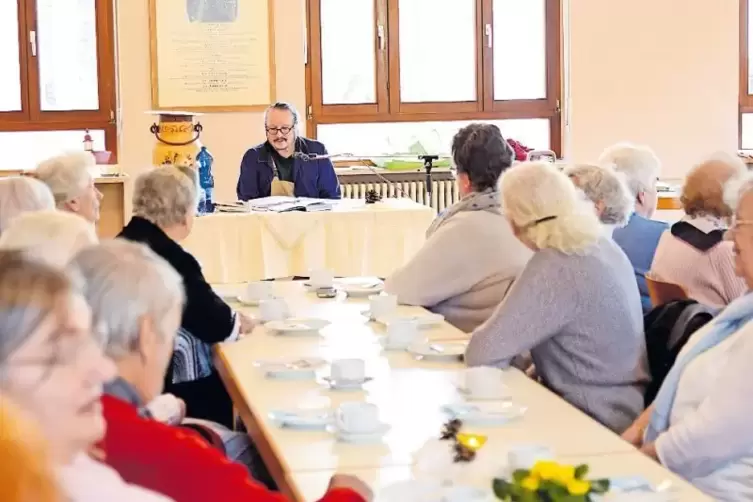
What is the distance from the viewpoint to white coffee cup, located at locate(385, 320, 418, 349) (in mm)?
2959

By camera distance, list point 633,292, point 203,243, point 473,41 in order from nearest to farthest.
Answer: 1. point 633,292
2. point 203,243
3. point 473,41

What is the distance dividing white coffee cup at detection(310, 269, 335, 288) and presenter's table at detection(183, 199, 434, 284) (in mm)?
1549

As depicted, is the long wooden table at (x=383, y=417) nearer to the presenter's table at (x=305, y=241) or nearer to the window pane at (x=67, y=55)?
the presenter's table at (x=305, y=241)

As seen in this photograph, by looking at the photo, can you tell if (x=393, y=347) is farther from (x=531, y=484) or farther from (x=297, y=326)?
(x=531, y=484)

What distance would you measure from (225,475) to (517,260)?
6.07 ft

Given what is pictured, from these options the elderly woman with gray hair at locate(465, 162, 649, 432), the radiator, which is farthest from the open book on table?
the elderly woman with gray hair at locate(465, 162, 649, 432)

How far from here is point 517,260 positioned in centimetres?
353

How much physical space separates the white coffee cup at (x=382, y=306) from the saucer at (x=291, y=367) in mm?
619

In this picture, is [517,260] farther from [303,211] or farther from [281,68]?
[281,68]

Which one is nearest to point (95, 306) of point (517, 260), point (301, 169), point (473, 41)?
point (517, 260)

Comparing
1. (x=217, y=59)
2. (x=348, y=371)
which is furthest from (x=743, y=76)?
(x=348, y=371)

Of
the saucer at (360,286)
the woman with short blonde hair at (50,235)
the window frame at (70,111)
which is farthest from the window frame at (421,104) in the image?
the woman with short blonde hair at (50,235)

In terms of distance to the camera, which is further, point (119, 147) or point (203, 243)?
point (119, 147)

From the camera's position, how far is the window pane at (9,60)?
745 cm
